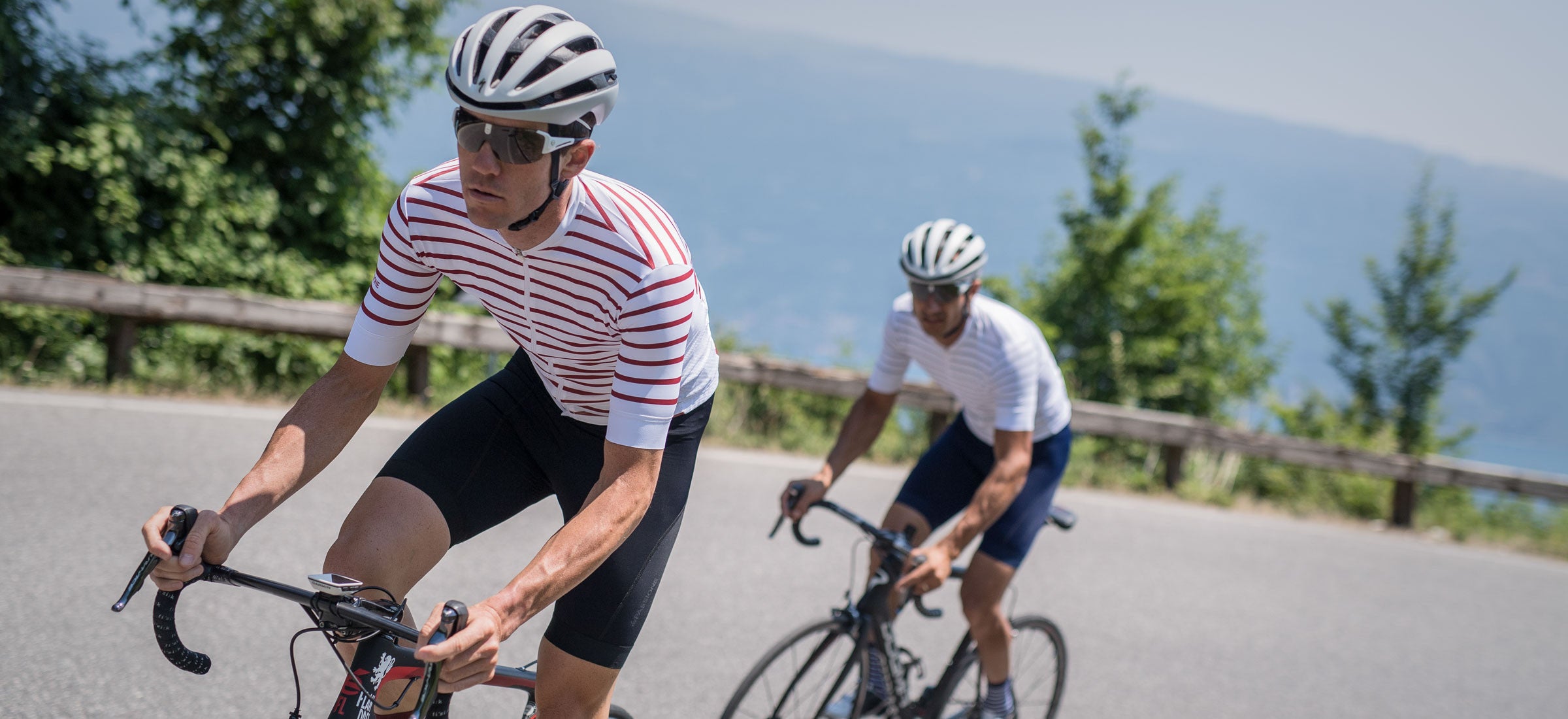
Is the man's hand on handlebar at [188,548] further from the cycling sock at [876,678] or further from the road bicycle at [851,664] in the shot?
the cycling sock at [876,678]

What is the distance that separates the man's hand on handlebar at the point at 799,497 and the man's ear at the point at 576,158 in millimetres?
1829

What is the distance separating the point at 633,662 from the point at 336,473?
9.76 ft

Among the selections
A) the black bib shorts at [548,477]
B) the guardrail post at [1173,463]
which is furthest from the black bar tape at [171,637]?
the guardrail post at [1173,463]


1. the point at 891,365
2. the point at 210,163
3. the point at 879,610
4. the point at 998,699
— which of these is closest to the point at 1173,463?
the point at 998,699

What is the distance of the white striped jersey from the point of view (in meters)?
3.90

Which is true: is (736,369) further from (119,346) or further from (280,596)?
(280,596)

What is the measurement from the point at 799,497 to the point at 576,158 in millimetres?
1906

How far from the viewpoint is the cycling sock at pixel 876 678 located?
377 cm

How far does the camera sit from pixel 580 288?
7.22 ft

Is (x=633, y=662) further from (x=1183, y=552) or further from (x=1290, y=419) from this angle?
(x=1290, y=419)

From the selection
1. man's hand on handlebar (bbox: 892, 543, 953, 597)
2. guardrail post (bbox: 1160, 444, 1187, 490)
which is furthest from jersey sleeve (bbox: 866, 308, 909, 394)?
guardrail post (bbox: 1160, 444, 1187, 490)

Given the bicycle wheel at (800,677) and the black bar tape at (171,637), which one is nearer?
the black bar tape at (171,637)

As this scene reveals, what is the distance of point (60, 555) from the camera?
4613 mm

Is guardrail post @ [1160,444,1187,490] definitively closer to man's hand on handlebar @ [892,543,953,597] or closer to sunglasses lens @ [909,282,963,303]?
sunglasses lens @ [909,282,963,303]
